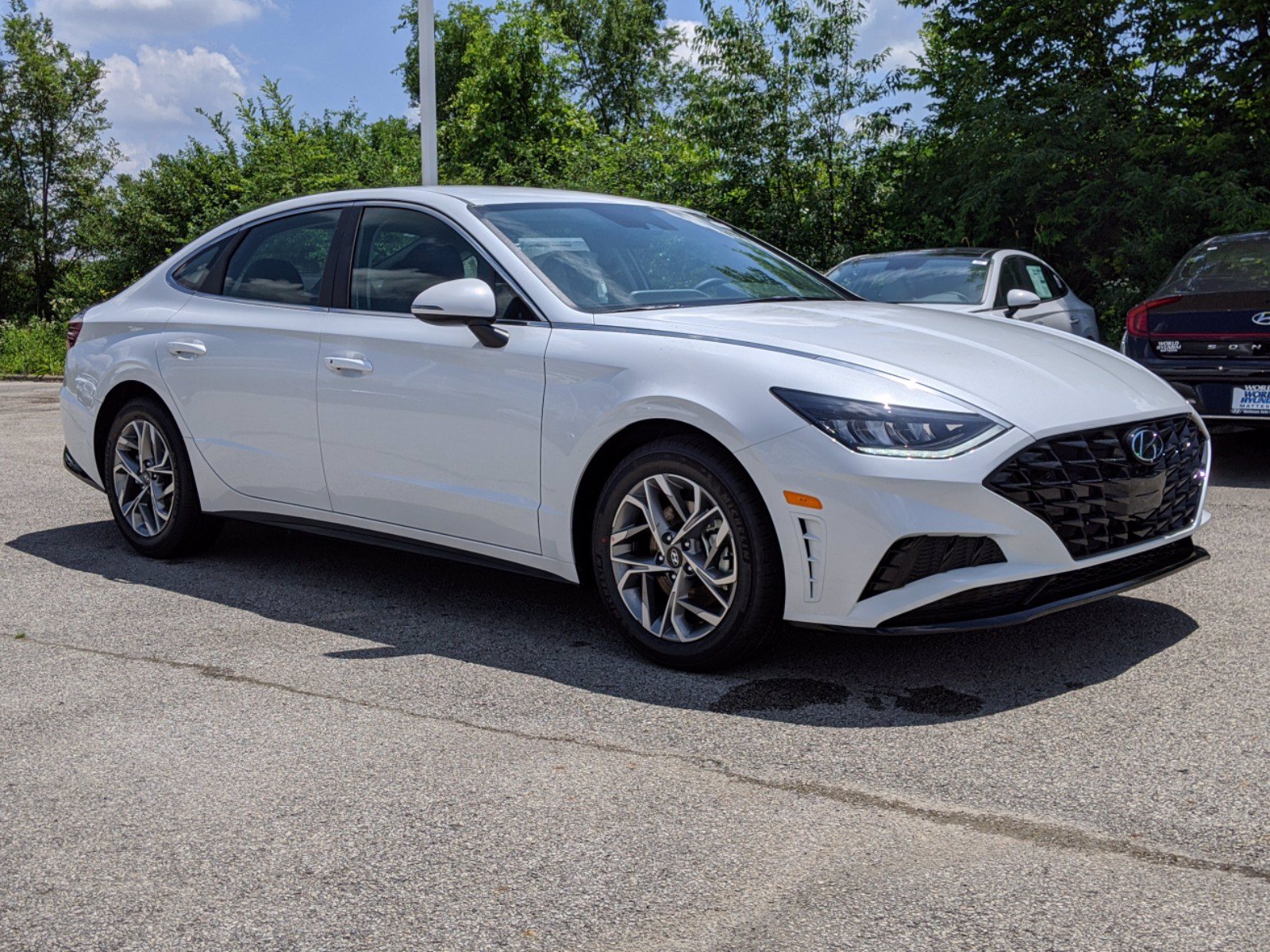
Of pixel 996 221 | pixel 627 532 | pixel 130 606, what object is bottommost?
pixel 130 606

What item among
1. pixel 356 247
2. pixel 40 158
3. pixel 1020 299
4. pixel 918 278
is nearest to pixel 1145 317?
pixel 1020 299

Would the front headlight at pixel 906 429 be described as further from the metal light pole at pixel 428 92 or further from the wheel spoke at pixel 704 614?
the metal light pole at pixel 428 92

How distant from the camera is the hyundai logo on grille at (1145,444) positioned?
429 cm

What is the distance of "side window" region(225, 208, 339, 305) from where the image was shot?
5.77 meters

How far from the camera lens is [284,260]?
5977mm

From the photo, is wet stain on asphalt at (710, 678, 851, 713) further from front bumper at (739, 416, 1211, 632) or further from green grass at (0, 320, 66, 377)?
green grass at (0, 320, 66, 377)

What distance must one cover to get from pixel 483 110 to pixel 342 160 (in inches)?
363

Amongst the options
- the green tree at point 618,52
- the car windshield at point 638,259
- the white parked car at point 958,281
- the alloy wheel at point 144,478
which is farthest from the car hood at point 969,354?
the green tree at point 618,52

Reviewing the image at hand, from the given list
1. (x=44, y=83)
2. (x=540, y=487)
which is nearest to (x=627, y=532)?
(x=540, y=487)

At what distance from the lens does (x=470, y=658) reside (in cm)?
475

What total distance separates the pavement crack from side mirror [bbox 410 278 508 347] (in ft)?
4.48

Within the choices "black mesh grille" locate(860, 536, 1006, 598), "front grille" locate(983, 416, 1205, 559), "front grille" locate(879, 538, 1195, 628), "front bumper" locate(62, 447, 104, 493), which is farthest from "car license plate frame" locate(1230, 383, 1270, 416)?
"front bumper" locate(62, 447, 104, 493)

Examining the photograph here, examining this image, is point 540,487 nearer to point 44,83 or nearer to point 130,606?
point 130,606

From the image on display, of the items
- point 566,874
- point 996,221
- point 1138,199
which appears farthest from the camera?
point 996,221
